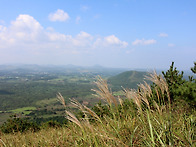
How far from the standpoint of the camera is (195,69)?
33.9 ft

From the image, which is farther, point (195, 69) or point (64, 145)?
point (195, 69)

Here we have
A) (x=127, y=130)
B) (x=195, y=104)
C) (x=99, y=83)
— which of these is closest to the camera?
(x=99, y=83)

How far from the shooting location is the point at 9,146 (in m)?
3.17

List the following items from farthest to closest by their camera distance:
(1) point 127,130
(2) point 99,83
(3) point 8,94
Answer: (3) point 8,94 → (1) point 127,130 → (2) point 99,83

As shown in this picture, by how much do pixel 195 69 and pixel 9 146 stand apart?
1212 cm

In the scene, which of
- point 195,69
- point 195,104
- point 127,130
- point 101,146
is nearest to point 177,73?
point 195,69

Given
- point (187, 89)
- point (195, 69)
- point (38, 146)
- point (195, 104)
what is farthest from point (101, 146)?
point (195, 69)

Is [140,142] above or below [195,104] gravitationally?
above

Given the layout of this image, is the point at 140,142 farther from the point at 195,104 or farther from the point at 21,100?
the point at 21,100

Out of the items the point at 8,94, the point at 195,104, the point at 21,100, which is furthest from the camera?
the point at 8,94

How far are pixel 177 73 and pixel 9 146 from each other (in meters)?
12.2

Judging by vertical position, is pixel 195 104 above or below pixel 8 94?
above

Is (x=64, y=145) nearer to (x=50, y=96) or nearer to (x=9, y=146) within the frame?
(x=9, y=146)

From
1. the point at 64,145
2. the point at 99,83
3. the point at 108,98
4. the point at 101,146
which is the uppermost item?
the point at 99,83
